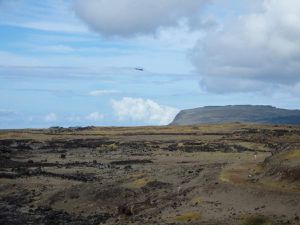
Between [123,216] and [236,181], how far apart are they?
766 cm

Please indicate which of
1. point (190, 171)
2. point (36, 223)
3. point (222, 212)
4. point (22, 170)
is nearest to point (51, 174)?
point (22, 170)

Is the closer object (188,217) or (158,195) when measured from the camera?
(188,217)

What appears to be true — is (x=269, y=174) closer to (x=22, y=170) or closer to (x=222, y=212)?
(x=222, y=212)

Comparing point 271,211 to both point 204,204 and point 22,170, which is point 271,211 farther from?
point 22,170

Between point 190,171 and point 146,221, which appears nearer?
point 146,221

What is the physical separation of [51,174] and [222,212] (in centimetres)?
2926

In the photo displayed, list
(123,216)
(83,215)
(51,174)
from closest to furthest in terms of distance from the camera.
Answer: (123,216) → (83,215) → (51,174)

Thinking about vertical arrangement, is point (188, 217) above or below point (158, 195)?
below

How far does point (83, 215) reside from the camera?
3709 centimetres

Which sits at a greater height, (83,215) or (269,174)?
(269,174)

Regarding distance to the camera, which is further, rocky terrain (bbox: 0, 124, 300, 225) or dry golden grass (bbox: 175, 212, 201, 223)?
rocky terrain (bbox: 0, 124, 300, 225)

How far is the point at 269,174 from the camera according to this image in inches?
1420

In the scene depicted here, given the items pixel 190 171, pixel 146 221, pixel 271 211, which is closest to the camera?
pixel 271 211

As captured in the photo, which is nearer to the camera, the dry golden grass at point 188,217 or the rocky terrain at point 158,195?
the dry golden grass at point 188,217
